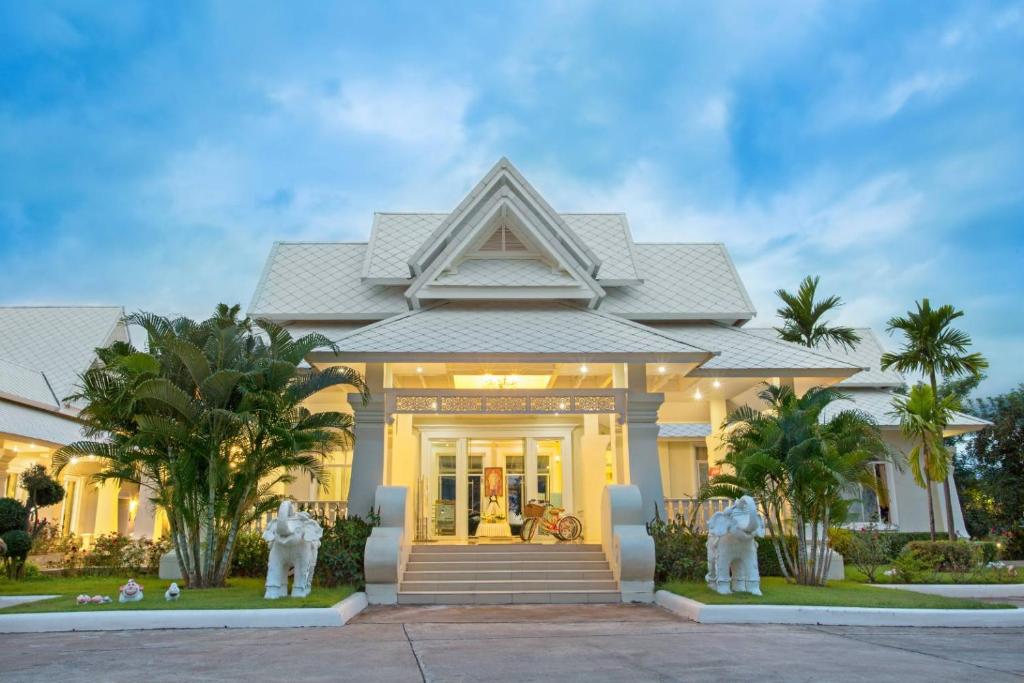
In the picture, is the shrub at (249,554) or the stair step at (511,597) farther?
the shrub at (249,554)

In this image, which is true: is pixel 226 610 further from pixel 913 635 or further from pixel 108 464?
pixel 913 635

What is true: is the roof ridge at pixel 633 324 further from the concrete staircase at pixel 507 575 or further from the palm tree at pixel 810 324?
the palm tree at pixel 810 324

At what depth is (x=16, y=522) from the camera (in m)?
14.5

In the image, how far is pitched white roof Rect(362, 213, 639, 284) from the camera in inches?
736

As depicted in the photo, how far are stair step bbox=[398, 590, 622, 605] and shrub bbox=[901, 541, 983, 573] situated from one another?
23.7 feet

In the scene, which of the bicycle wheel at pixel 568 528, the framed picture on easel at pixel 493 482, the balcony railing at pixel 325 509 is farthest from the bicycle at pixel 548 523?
the balcony railing at pixel 325 509

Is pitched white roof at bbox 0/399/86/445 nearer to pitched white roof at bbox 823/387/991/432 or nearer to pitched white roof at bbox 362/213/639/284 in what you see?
pitched white roof at bbox 362/213/639/284

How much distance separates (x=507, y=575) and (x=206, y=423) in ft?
18.7

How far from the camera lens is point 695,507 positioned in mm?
14406

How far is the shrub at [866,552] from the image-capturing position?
14.8 meters

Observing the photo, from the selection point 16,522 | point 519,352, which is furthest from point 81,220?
point 519,352

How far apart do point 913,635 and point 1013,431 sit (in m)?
20.4

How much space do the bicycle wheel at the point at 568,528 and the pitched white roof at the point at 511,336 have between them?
4.22 metres

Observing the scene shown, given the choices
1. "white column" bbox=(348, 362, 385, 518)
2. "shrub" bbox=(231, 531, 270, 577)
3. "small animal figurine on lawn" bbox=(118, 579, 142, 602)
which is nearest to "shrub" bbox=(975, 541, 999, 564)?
"white column" bbox=(348, 362, 385, 518)
